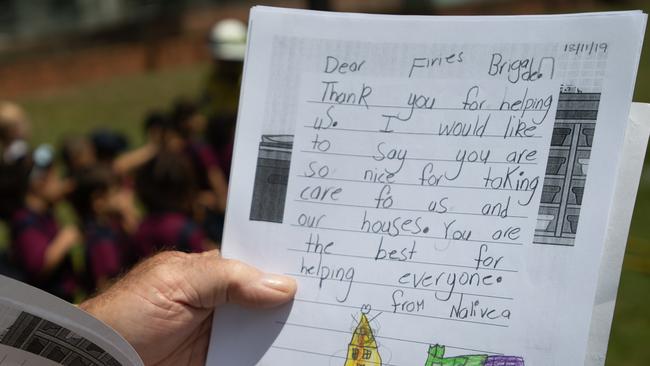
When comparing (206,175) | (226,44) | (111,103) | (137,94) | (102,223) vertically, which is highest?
(137,94)

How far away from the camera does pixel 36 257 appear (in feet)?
12.0

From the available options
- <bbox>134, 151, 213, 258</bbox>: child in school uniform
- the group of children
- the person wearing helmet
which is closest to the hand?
the group of children

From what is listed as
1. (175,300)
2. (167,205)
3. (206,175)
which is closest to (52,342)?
(175,300)

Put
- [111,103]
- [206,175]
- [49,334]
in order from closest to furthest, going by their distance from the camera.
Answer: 1. [49,334]
2. [206,175]
3. [111,103]

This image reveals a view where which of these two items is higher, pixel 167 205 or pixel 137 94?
pixel 137 94

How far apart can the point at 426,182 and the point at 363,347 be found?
22cm

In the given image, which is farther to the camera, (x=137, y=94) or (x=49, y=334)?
(x=137, y=94)

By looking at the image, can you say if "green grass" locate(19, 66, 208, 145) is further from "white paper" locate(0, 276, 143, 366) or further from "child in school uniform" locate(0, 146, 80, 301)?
"white paper" locate(0, 276, 143, 366)

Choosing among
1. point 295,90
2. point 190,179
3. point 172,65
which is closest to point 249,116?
point 295,90

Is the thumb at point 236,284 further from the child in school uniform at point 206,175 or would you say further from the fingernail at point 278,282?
the child in school uniform at point 206,175

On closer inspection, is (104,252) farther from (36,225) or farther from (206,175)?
(206,175)

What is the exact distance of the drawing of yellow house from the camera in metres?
1.04

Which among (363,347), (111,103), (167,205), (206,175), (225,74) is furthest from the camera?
(111,103)

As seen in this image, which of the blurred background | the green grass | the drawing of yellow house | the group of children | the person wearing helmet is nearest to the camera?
the drawing of yellow house
